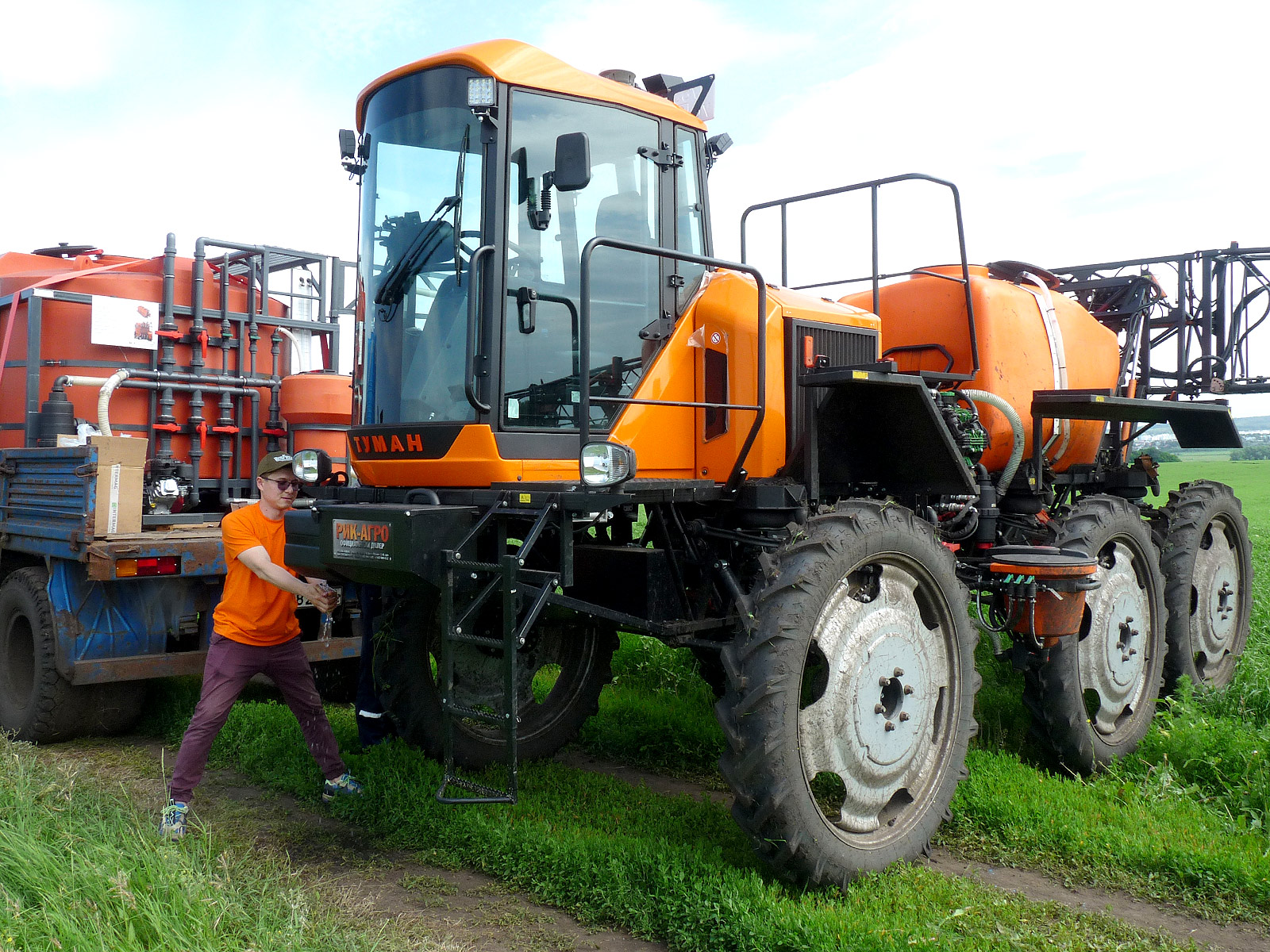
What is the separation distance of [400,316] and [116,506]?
276 cm

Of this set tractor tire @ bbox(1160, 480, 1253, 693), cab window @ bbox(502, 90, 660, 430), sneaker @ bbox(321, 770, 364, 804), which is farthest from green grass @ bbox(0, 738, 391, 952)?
tractor tire @ bbox(1160, 480, 1253, 693)

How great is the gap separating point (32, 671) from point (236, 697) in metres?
2.52

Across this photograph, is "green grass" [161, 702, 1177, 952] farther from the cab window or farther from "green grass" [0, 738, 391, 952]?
the cab window

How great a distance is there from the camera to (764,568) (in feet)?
13.3

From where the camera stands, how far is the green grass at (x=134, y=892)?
10.7 ft

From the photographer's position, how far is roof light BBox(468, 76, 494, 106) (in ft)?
14.2

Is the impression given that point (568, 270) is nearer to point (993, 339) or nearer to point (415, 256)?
point (415, 256)

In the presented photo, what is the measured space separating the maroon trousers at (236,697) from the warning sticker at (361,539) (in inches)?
42.1

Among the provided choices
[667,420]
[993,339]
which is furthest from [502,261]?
[993,339]

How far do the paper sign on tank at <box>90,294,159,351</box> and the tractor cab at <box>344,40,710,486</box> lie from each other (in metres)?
3.66

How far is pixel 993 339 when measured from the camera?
6.09m

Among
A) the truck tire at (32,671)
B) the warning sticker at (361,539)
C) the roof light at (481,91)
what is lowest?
the truck tire at (32,671)

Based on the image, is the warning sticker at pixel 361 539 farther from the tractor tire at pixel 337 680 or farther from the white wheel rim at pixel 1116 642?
the white wheel rim at pixel 1116 642

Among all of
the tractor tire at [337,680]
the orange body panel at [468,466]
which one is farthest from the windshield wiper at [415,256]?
the tractor tire at [337,680]
